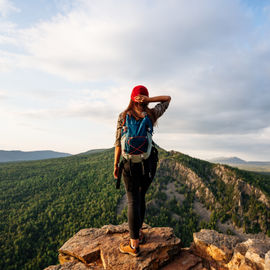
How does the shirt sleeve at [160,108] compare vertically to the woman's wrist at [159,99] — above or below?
below

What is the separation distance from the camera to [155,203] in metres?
32.7

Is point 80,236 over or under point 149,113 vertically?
under

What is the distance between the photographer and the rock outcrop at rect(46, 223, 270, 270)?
187 inches

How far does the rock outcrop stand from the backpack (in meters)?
3.17

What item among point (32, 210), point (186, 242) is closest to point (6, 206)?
point (32, 210)

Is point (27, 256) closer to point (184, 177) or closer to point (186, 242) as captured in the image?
point (186, 242)

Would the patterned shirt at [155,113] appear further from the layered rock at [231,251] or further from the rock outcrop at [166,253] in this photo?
the layered rock at [231,251]

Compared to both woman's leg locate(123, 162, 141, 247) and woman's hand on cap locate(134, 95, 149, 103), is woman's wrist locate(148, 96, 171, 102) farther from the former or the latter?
woman's leg locate(123, 162, 141, 247)

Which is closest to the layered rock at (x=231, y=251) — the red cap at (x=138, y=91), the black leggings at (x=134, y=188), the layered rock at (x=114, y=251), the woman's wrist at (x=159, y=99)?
the layered rock at (x=114, y=251)

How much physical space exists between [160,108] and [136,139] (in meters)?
1.31

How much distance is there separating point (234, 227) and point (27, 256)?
34732 mm

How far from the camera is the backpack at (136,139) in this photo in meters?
4.43

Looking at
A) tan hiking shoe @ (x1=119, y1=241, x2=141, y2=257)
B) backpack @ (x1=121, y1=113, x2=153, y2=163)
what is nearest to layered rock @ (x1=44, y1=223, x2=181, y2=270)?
tan hiking shoe @ (x1=119, y1=241, x2=141, y2=257)

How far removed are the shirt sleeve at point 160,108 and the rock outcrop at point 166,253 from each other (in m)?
4.35
